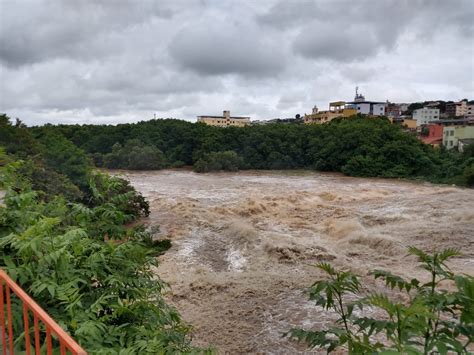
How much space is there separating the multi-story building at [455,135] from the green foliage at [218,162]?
63.3 ft

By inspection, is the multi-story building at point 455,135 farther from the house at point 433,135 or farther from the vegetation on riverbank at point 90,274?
the vegetation on riverbank at point 90,274

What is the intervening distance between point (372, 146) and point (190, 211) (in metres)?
20.4

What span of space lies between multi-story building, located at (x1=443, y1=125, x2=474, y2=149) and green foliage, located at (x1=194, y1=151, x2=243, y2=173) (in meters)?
19.3

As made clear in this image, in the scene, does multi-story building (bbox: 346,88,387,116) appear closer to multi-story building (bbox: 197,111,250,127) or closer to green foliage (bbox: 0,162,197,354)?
multi-story building (bbox: 197,111,250,127)

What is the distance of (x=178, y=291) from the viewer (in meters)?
9.12

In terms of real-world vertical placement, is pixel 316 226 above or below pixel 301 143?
below

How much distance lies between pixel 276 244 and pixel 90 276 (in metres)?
9.88

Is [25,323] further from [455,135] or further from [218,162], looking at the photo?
[455,135]

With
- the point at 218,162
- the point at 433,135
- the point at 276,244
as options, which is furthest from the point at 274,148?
the point at 276,244

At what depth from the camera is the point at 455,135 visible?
35594 millimetres

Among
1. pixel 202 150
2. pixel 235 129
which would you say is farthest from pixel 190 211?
pixel 235 129

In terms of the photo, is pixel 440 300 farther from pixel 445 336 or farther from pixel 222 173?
pixel 222 173

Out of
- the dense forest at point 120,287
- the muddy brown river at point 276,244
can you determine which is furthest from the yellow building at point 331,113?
the dense forest at point 120,287

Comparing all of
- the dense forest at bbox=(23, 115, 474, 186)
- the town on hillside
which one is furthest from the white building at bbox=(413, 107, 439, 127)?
the dense forest at bbox=(23, 115, 474, 186)
